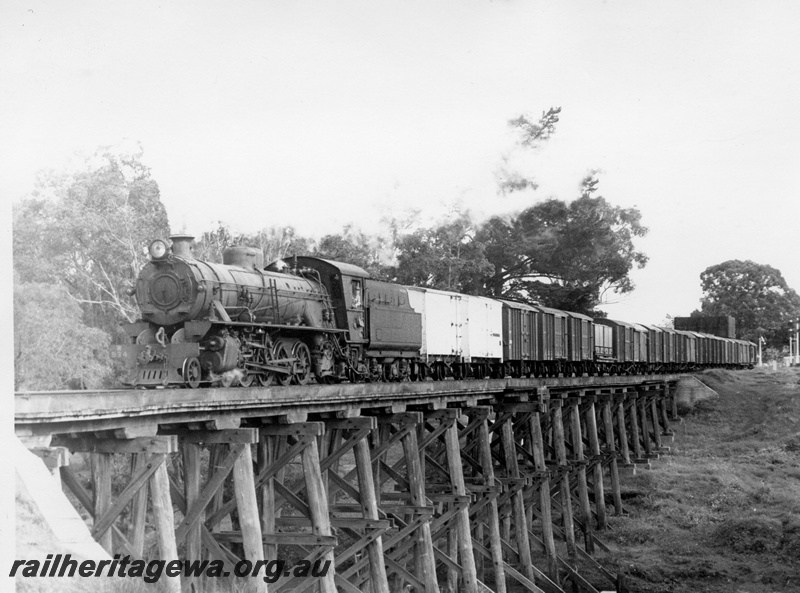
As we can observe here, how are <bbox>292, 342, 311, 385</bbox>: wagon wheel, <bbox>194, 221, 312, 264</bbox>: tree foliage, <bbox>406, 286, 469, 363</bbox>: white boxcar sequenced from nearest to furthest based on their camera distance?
<bbox>292, 342, 311, 385</bbox>: wagon wheel, <bbox>406, 286, 469, 363</bbox>: white boxcar, <bbox>194, 221, 312, 264</bbox>: tree foliage

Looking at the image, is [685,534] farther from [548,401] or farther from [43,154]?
[43,154]

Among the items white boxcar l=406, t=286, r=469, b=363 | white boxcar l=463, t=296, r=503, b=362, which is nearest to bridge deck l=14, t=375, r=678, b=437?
white boxcar l=406, t=286, r=469, b=363

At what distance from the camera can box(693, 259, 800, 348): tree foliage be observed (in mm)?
66562

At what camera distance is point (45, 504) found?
8078mm

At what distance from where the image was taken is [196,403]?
30.1ft

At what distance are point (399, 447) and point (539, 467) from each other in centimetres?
1182

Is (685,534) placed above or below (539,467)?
below

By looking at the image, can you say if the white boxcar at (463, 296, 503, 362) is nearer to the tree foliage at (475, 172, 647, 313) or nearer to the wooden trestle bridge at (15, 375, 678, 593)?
the wooden trestle bridge at (15, 375, 678, 593)

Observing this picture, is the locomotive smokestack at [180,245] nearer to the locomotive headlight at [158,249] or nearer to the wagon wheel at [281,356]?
the locomotive headlight at [158,249]

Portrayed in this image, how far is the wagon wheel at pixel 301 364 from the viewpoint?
14.0 meters

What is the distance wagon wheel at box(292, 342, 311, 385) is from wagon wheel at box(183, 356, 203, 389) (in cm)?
226

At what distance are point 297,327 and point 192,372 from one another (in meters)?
2.14

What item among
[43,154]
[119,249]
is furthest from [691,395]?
[43,154]

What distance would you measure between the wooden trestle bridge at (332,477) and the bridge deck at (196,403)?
18mm
